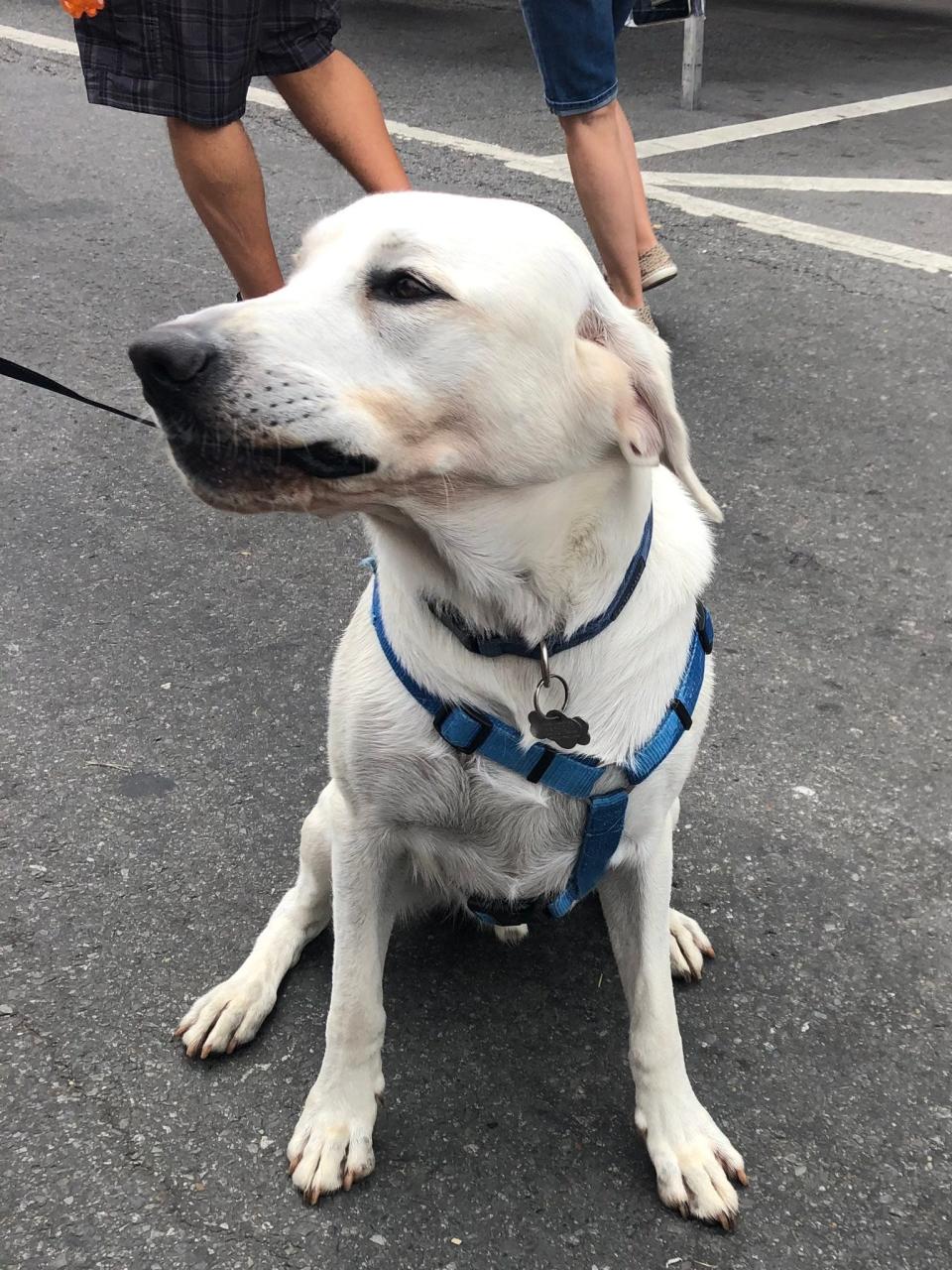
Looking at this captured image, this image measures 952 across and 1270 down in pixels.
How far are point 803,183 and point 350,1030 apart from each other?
5864 millimetres

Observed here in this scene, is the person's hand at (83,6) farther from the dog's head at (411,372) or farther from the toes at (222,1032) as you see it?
the toes at (222,1032)

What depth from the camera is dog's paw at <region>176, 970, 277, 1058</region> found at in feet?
7.34

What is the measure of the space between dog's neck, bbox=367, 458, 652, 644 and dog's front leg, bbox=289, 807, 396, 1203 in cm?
46

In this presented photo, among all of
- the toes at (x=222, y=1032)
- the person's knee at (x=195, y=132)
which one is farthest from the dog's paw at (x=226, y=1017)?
the person's knee at (x=195, y=132)

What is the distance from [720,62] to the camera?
9.57 meters

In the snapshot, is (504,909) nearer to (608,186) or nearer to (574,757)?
(574,757)

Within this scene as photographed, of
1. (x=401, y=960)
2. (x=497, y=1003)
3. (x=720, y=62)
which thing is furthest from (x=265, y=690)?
(x=720, y=62)

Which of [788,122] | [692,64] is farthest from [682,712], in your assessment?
[692,64]

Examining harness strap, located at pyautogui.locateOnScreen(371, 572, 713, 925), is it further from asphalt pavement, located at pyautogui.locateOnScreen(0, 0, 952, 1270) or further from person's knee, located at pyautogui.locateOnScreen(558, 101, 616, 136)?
person's knee, located at pyautogui.locateOnScreen(558, 101, 616, 136)

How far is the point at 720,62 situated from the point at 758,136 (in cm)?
249

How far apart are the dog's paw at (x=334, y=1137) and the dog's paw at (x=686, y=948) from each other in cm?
65

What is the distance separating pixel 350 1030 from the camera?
2068 mm

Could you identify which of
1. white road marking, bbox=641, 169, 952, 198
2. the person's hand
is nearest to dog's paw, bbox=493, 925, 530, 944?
the person's hand

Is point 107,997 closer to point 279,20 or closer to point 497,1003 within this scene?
point 497,1003
